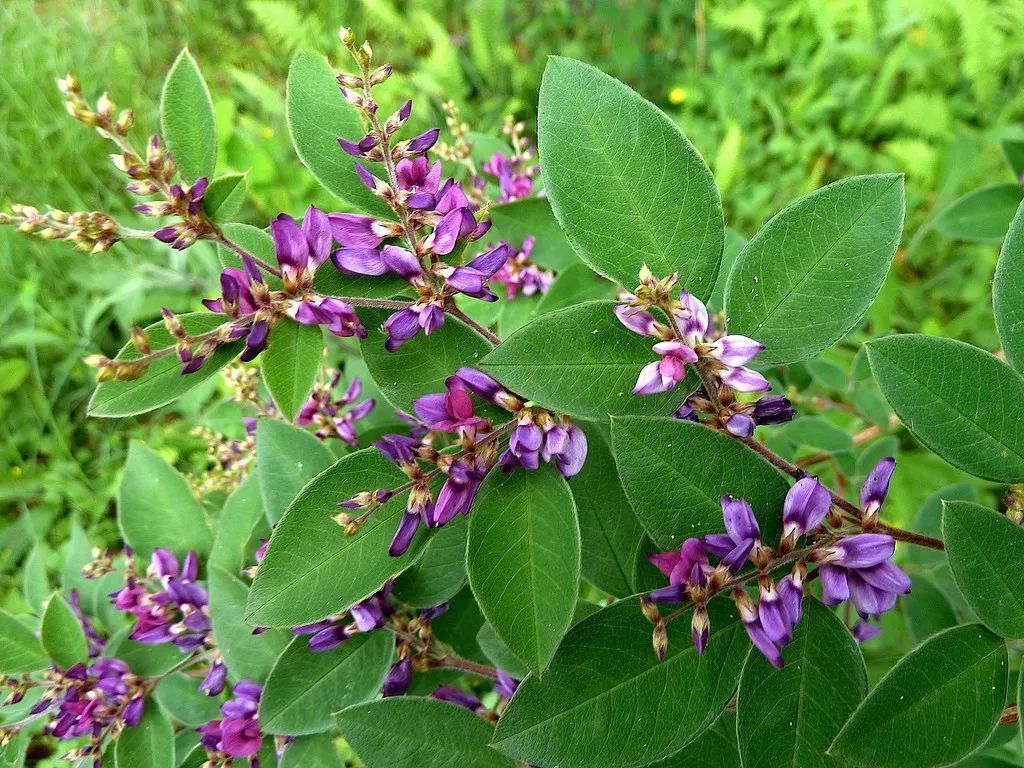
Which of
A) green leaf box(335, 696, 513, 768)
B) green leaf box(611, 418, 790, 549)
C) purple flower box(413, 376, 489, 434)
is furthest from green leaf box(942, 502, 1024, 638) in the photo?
green leaf box(335, 696, 513, 768)

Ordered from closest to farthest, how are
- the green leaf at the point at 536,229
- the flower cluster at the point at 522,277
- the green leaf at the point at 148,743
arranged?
the green leaf at the point at 148,743 → the green leaf at the point at 536,229 → the flower cluster at the point at 522,277

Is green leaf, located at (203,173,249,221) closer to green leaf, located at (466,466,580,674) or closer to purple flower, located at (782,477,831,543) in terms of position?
green leaf, located at (466,466,580,674)

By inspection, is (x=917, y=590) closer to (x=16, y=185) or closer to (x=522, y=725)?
(x=522, y=725)

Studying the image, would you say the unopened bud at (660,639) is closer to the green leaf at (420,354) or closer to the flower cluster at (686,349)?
the flower cluster at (686,349)

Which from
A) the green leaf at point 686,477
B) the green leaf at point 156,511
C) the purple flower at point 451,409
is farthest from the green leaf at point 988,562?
the green leaf at point 156,511

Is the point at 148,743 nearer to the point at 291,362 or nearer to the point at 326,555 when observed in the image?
the point at 326,555
